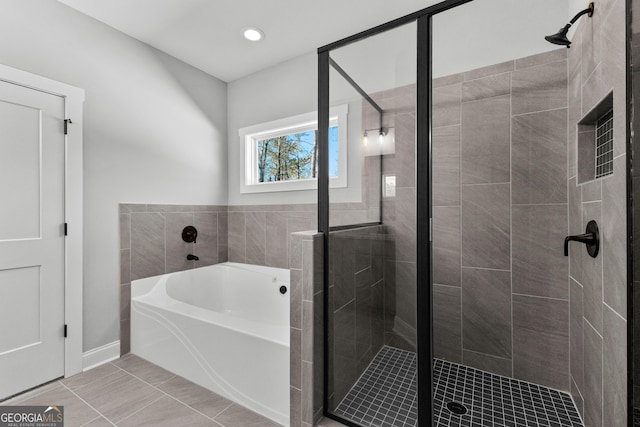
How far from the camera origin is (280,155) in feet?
10.1

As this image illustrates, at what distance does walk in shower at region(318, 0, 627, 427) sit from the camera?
115cm

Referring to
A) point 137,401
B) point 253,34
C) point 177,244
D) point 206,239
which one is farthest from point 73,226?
point 253,34

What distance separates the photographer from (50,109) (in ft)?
6.35

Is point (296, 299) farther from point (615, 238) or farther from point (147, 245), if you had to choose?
point (147, 245)

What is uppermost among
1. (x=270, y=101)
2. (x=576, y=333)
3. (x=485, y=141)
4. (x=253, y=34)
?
(x=253, y=34)

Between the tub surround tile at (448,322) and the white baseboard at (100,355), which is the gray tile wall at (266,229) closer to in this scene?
the white baseboard at (100,355)

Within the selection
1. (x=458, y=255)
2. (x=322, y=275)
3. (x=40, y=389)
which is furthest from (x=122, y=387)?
(x=458, y=255)

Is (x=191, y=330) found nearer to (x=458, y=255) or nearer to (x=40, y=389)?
(x=40, y=389)

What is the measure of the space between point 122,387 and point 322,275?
5.16 ft

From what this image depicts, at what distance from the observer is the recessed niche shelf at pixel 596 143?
47.4 inches

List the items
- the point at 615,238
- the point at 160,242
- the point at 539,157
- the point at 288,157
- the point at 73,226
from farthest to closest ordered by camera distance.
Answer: the point at 288,157
the point at 160,242
the point at 73,226
the point at 539,157
the point at 615,238

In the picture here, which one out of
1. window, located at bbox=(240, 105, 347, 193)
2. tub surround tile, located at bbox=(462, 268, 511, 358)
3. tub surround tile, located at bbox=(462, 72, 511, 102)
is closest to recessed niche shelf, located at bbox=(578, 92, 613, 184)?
tub surround tile, located at bbox=(462, 72, 511, 102)

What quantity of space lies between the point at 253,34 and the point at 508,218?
239 cm

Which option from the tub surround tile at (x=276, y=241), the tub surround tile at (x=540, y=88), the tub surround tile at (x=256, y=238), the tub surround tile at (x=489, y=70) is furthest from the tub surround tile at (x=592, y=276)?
the tub surround tile at (x=256, y=238)
